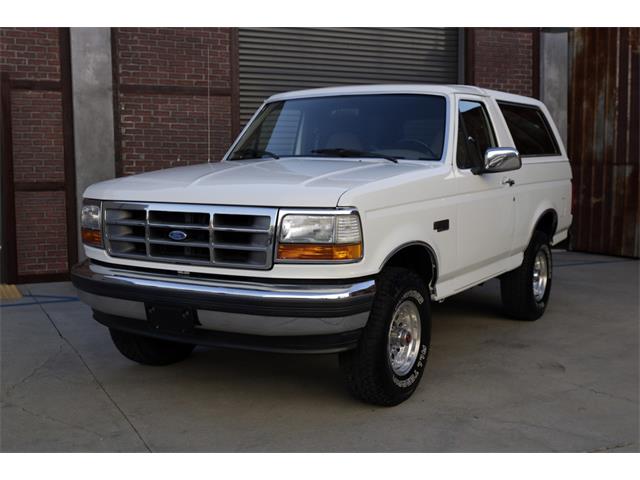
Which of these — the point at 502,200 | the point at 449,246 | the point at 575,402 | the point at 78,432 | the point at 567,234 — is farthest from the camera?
the point at 567,234

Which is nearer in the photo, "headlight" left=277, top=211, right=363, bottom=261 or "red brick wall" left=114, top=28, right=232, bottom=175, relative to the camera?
"headlight" left=277, top=211, right=363, bottom=261

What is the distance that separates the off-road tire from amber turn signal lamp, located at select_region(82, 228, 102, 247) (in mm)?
3576

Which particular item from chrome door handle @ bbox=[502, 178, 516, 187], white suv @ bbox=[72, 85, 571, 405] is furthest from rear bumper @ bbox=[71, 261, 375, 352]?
chrome door handle @ bbox=[502, 178, 516, 187]

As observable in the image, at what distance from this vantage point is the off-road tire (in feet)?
21.8

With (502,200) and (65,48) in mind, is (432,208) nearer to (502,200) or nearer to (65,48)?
(502,200)

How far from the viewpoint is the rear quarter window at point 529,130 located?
21.3 feet

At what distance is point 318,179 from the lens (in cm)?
432

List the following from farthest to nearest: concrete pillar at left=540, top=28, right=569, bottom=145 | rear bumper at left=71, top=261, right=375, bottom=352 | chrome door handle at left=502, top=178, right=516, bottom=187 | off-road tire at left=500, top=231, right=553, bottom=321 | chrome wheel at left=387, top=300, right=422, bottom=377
→ 1. concrete pillar at left=540, top=28, right=569, bottom=145
2. off-road tire at left=500, top=231, right=553, bottom=321
3. chrome door handle at left=502, top=178, right=516, bottom=187
4. chrome wheel at left=387, top=300, right=422, bottom=377
5. rear bumper at left=71, top=261, right=375, bottom=352

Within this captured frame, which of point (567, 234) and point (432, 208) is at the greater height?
point (432, 208)

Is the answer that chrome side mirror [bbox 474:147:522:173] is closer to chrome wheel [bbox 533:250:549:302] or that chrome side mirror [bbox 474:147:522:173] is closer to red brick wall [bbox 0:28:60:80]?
chrome wheel [bbox 533:250:549:302]

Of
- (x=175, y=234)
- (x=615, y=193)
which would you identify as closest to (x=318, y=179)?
(x=175, y=234)

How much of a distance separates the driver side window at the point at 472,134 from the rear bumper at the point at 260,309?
5.62ft

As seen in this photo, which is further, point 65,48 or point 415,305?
point 65,48

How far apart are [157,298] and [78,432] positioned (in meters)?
0.85
